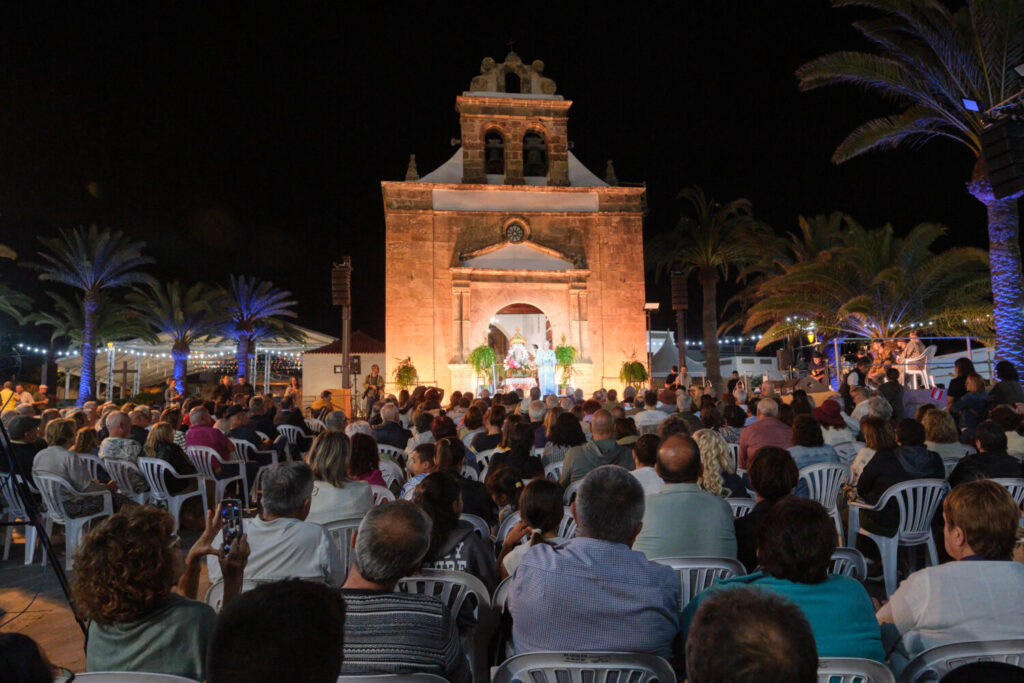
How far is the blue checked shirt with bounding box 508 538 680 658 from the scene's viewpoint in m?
2.26

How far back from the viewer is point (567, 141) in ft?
77.4

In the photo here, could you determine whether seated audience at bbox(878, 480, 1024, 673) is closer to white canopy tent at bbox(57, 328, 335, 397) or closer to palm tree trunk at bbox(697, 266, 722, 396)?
palm tree trunk at bbox(697, 266, 722, 396)

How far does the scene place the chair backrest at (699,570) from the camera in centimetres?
279

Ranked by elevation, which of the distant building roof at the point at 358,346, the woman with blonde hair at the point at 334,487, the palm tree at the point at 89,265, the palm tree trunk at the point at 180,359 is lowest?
the woman with blonde hair at the point at 334,487

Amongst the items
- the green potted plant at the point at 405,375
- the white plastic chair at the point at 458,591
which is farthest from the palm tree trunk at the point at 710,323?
the white plastic chair at the point at 458,591

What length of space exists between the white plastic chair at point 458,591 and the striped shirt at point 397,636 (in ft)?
1.76

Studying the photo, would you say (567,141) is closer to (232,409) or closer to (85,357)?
(232,409)

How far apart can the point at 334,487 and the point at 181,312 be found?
2970 cm

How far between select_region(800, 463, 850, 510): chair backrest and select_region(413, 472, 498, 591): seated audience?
10.2ft

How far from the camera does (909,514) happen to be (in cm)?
468

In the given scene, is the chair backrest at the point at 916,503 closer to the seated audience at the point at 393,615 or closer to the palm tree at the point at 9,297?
the seated audience at the point at 393,615

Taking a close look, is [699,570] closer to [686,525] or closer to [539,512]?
[686,525]

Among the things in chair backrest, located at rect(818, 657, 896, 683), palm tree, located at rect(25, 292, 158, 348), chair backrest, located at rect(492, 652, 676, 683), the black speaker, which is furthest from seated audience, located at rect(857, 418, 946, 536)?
palm tree, located at rect(25, 292, 158, 348)

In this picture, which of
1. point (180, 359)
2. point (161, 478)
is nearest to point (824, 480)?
point (161, 478)
